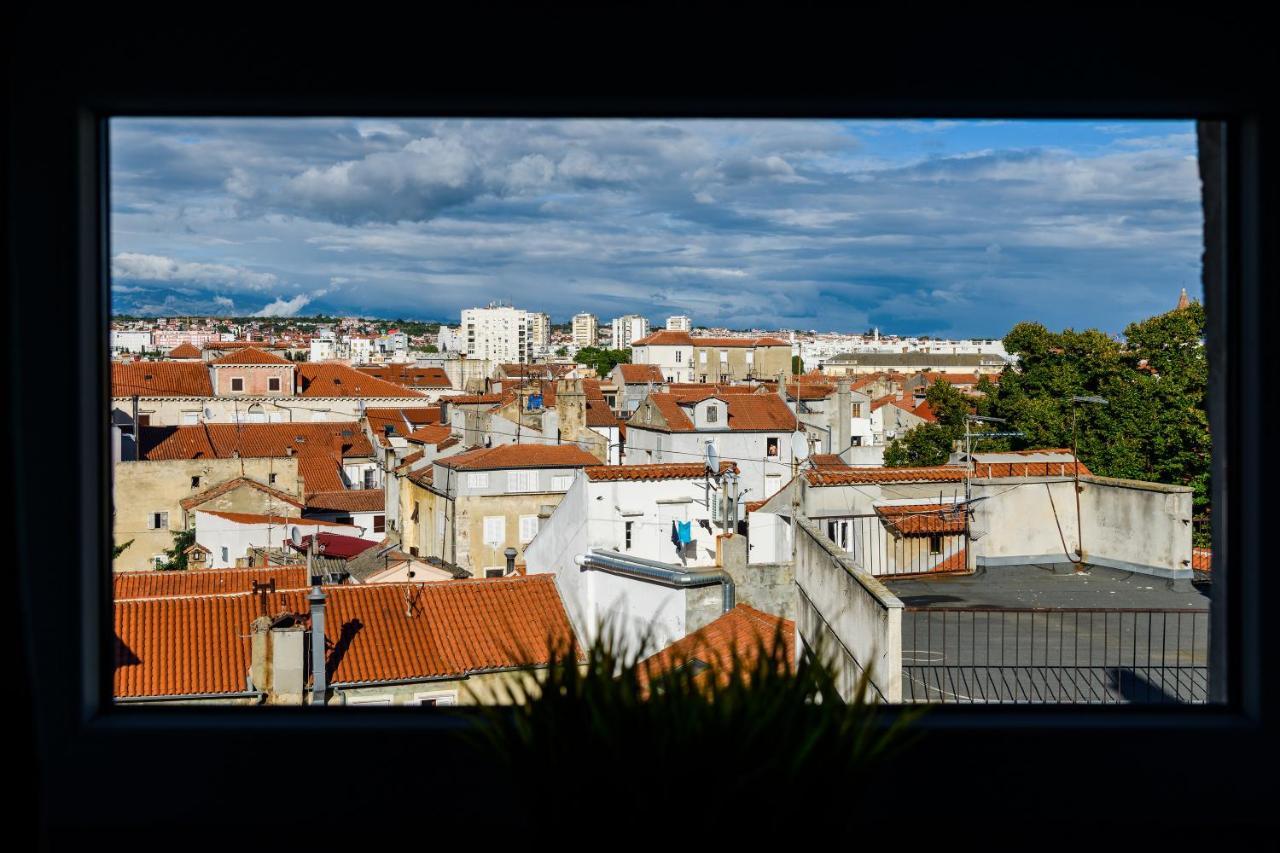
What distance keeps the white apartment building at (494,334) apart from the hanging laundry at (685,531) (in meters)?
53.4

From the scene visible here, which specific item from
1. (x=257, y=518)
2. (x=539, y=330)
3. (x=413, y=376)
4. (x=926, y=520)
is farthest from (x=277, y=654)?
(x=539, y=330)

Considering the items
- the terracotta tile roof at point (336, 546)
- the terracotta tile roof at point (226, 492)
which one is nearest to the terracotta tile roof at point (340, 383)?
the terracotta tile roof at point (226, 492)

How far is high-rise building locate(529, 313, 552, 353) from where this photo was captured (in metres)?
68.2

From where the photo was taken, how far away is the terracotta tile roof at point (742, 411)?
70.1 ft

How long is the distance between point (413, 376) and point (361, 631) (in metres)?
31.5

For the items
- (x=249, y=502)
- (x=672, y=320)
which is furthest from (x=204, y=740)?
(x=672, y=320)

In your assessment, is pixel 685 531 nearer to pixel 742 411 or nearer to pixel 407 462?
pixel 407 462

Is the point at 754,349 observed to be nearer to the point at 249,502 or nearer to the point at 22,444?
the point at 249,502

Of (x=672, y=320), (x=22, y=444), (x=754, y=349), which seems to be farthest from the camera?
(x=672, y=320)

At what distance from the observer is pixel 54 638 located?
5.07 feet

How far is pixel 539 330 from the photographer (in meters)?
70.9

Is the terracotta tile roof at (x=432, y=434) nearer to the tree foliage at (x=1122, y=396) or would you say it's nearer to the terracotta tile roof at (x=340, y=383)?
the terracotta tile roof at (x=340, y=383)

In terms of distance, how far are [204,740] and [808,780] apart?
837mm

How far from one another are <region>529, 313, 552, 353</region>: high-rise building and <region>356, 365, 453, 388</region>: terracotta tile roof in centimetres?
2759
